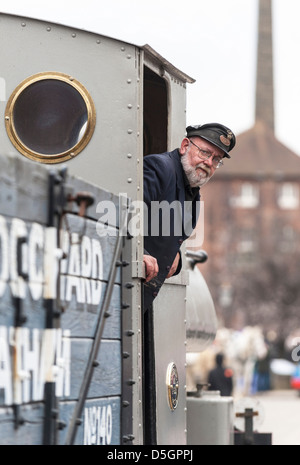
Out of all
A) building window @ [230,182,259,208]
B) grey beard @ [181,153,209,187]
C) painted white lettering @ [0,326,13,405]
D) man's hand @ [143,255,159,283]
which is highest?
building window @ [230,182,259,208]

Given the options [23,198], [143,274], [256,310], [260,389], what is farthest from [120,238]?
[256,310]

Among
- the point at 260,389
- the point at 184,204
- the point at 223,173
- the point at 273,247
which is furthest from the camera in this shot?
the point at 223,173

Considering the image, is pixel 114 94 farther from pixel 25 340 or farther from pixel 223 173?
pixel 223 173

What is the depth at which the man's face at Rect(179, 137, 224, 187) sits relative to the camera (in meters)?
5.90

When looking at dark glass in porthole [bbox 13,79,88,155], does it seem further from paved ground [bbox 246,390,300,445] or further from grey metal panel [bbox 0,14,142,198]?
paved ground [bbox 246,390,300,445]

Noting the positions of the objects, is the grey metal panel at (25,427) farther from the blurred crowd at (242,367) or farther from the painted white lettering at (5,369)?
the blurred crowd at (242,367)

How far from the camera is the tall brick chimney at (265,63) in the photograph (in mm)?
129000

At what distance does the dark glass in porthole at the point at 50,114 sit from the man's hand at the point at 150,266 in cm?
66

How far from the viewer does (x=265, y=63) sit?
132m

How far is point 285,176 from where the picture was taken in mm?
111062

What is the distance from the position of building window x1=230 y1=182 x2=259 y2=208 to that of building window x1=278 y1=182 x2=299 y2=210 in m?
2.41

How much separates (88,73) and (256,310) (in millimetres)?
77174

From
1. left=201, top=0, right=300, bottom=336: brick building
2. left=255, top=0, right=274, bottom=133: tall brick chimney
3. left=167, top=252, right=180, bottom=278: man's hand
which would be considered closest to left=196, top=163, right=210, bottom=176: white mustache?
left=167, top=252, right=180, bottom=278: man's hand

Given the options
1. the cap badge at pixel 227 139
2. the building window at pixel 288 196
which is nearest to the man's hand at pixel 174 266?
the cap badge at pixel 227 139
